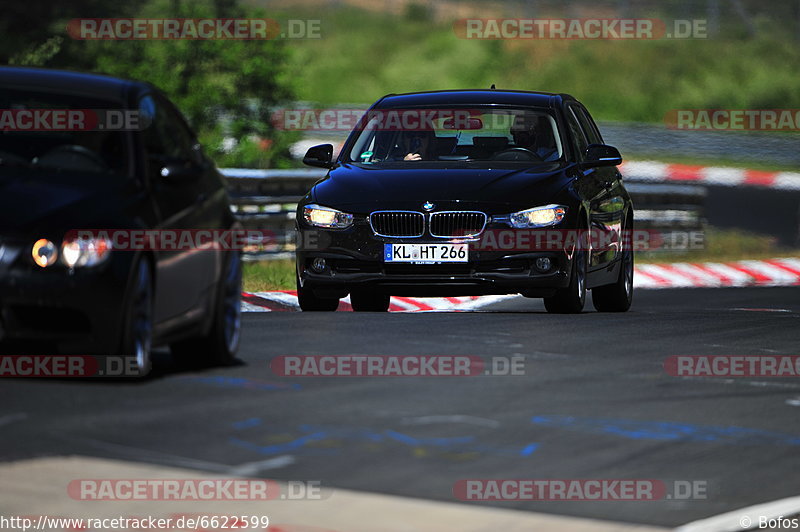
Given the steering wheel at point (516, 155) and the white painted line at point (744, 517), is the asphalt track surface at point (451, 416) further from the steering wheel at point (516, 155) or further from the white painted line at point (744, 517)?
the steering wheel at point (516, 155)

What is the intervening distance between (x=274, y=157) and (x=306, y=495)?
2306cm

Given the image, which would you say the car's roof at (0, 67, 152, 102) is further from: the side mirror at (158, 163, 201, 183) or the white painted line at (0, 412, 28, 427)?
the white painted line at (0, 412, 28, 427)

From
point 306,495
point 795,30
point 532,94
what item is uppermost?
point 532,94

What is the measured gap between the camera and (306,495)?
8758mm

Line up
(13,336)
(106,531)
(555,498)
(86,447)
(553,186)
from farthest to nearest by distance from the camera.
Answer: (553,186)
(106,531)
(555,498)
(86,447)
(13,336)

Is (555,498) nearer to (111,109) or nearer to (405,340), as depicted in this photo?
(405,340)

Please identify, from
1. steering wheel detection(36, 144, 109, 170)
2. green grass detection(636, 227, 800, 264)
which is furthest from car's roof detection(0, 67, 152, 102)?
green grass detection(636, 227, 800, 264)

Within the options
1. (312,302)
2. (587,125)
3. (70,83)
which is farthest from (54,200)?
(587,125)

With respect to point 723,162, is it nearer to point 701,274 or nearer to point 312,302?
point 701,274

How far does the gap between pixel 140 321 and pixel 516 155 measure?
652 centimetres

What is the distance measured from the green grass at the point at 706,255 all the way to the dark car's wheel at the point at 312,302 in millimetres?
3208

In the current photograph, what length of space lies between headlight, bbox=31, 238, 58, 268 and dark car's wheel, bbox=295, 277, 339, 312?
20.1 ft

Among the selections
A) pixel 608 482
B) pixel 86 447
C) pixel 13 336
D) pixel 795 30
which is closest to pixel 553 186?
pixel 608 482

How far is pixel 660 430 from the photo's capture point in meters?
10.3
